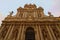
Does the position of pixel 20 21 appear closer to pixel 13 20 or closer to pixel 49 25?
pixel 13 20

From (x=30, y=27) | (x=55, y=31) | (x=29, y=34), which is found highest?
(x=30, y=27)

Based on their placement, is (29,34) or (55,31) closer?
(55,31)

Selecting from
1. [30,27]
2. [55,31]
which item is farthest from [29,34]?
[55,31]

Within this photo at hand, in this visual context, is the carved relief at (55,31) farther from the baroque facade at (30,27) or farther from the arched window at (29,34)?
the arched window at (29,34)

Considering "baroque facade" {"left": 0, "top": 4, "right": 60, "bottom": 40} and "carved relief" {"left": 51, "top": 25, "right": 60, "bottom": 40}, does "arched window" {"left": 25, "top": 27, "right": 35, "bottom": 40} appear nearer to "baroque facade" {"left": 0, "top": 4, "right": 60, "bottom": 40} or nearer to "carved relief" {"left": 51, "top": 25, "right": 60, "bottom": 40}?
"baroque facade" {"left": 0, "top": 4, "right": 60, "bottom": 40}

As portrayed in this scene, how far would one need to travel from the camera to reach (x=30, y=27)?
16562mm

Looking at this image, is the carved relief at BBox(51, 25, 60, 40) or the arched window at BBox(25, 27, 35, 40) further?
the arched window at BBox(25, 27, 35, 40)

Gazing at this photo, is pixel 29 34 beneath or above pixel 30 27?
beneath

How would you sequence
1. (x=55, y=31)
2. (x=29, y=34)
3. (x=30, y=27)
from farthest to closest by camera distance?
(x=30, y=27)
(x=29, y=34)
(x=55, y=31)

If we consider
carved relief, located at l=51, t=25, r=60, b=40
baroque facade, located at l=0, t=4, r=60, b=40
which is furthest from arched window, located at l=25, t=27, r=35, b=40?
carved relief, located at l=51, t=25, r=60, b=40

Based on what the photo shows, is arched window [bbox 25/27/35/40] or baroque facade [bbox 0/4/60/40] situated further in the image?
arched window [bbox 25/27/35/40]

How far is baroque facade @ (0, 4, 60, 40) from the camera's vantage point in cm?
1480

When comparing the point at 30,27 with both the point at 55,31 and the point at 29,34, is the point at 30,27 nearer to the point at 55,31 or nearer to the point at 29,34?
the point at 29,34

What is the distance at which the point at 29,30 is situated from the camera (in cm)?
1633
